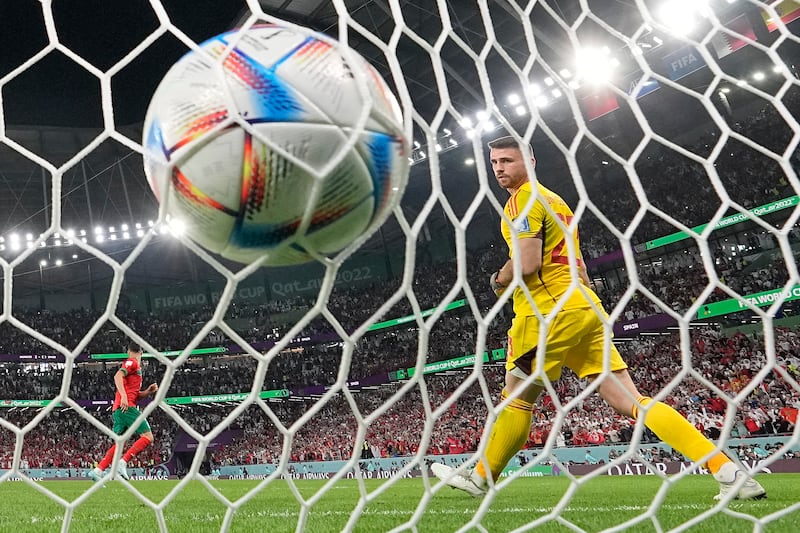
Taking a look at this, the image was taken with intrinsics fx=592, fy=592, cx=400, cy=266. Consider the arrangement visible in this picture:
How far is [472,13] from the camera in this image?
49.6 feet

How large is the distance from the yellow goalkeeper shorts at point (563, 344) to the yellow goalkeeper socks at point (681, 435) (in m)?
0.23

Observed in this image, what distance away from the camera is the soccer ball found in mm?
1370

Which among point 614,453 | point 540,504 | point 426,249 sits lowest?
point 614,453

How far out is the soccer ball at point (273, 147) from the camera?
137cm

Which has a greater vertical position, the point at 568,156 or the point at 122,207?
the point at 122,207

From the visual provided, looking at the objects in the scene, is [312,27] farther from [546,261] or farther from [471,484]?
[471,484]

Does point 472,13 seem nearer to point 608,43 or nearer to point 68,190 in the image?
point 608,43

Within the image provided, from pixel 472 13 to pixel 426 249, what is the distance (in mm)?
11408

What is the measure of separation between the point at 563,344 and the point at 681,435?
1.89 feet

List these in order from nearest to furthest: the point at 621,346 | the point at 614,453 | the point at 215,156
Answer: the point at 215,156, the point at 614,453, the point at 621,346

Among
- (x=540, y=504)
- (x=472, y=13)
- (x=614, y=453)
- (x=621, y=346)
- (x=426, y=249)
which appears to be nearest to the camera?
(x=540, y=504)

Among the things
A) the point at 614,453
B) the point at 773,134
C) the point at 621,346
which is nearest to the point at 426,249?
the point at 621,346

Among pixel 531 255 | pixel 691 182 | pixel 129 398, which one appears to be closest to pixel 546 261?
pixel 531 255

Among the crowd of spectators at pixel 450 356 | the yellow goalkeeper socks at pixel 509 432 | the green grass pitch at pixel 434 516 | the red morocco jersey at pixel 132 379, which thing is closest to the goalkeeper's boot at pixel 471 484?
the green grass pitch at pixel 434 516
